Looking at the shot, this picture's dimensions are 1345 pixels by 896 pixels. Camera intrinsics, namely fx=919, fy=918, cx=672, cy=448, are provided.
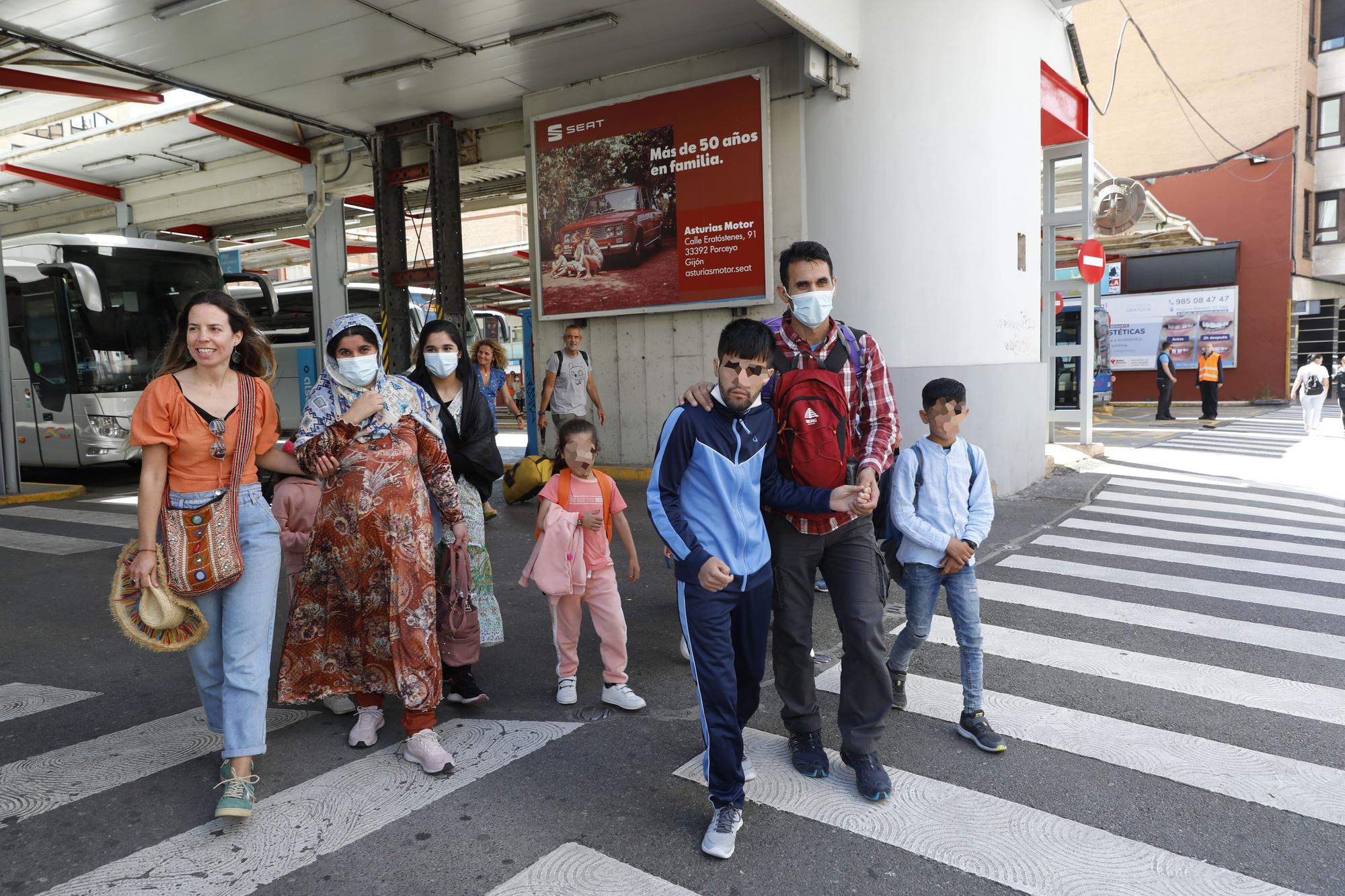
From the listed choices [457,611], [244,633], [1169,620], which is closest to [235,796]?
[244,633]

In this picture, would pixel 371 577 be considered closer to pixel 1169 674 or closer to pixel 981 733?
pixel 981 733

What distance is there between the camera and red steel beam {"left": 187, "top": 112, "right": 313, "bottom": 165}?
→ 13.5 metres

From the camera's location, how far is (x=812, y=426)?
3.36m

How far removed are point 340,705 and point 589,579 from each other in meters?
1.32

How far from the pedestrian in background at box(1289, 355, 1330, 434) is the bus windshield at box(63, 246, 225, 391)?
19369mm

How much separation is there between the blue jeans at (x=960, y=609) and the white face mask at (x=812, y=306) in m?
1.22

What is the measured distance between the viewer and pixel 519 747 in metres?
3.90

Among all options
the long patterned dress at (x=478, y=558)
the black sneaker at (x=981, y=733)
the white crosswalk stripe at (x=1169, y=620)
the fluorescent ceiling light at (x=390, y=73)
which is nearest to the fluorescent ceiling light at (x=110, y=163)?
the fluorescent ceiling light at (x=390, y=73)

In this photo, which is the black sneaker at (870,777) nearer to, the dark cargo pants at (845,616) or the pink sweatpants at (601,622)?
the dark cargo pants at (845,616)

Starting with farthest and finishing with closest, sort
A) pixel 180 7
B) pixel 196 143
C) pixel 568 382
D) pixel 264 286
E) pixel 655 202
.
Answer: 1. pixel 264 286
2. pixel 196 143
3. pixel 655 202
4. pixel 568 382
5. pixel 180 7

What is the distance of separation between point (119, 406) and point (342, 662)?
1120cm

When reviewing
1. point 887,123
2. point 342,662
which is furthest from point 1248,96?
point 342,662

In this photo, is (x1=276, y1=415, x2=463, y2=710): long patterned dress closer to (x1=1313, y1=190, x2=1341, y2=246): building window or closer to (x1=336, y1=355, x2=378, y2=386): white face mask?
(x1=336, y1=355, x2=378, y2=386): white face mask

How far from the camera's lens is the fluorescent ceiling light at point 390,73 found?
442 inches
